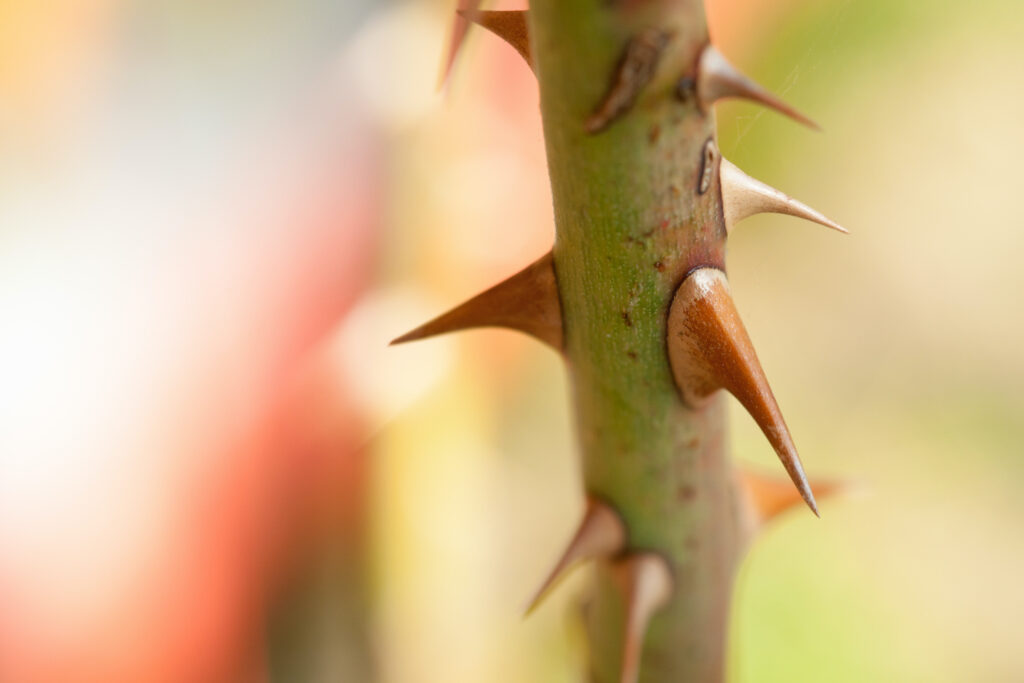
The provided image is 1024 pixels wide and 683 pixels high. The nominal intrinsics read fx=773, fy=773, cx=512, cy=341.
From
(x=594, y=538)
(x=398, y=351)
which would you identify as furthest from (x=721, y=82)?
(x=398, y=351)

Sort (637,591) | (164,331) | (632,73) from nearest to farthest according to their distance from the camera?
(632,73) → (637,591) → (164,331)

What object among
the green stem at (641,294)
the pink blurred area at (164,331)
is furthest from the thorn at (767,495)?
the pink blurred area at (164,331)

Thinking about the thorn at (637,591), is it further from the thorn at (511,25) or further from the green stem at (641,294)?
the thorn at (511,25)

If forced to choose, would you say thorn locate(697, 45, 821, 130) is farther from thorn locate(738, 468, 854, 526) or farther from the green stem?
thorn locate(738, 468, 854, 526)

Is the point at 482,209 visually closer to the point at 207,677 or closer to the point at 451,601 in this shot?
the point at 451,601

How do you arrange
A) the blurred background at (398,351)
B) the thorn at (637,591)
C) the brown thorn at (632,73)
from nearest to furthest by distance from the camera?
the brown thorn at (632,73) < the thorn at (637,591) < the blurred background at (398,351)

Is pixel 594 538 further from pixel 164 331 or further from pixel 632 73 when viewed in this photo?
pixel 164 331
